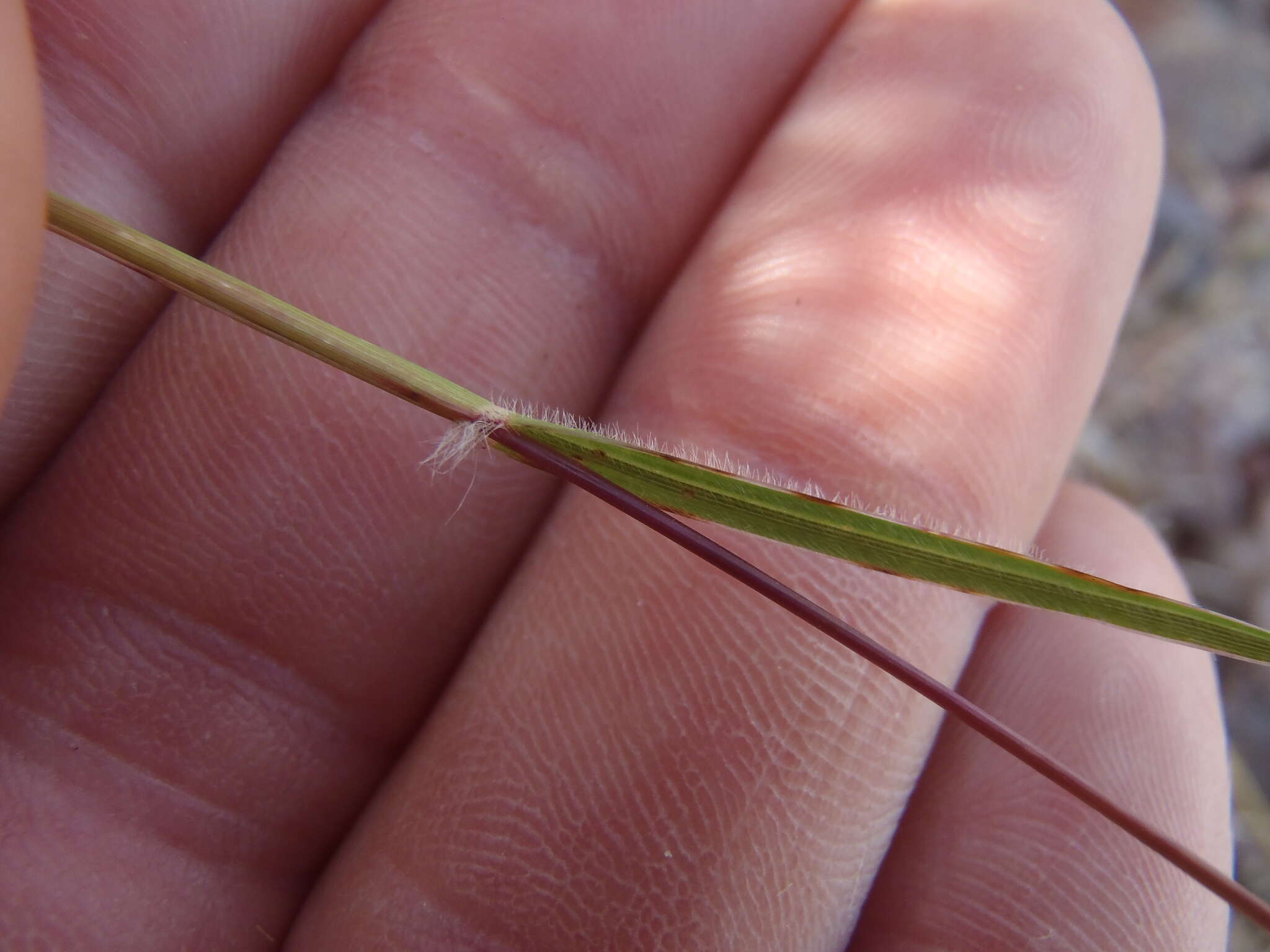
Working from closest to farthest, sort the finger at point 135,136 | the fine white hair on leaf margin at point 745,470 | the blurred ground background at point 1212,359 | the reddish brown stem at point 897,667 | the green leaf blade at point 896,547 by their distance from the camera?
the reddish brown stem at point 897,667 → the green leaf blade at point 896,547 → the fine white hair on leaf margin at point 745,470 → the finger at point 135,136 → the blurred ground background at point 1212,359

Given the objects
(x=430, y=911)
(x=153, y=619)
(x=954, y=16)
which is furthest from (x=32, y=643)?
(x=954, y=16)

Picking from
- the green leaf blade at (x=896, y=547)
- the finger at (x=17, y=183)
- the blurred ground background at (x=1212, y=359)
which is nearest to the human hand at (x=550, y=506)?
the green leaf blade at (x=896, y=547)

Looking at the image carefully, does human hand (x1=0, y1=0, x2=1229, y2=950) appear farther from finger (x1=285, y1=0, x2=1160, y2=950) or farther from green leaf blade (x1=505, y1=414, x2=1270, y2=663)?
green leaf blade (x1=505, y1=414, x2=1270, y2=663)

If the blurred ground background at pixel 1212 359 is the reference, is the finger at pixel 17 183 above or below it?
below

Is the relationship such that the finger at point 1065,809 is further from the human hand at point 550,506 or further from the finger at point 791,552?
the finger at point 791,552

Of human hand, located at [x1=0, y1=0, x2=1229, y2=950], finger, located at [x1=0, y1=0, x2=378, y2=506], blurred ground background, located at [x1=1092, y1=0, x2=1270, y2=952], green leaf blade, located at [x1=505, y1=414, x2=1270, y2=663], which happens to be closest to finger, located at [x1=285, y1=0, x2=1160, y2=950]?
human hand, located at [x1=0, y1=0, x2=1229, y2=950]

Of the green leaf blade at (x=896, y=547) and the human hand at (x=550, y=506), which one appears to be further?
the human hand at (x=550, y=506)
